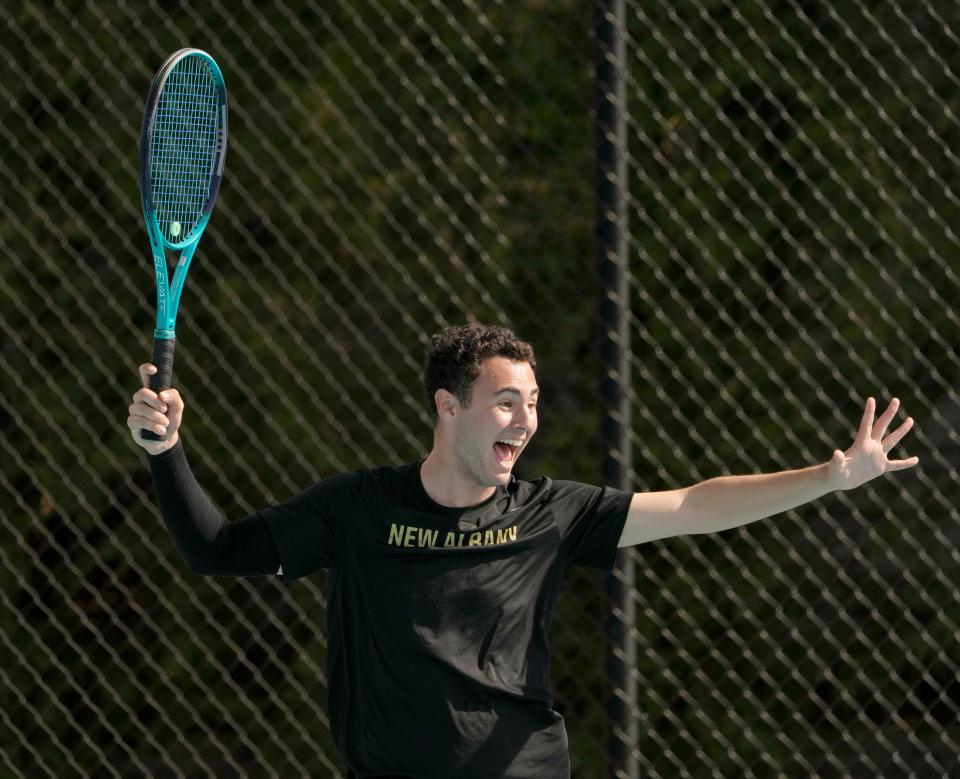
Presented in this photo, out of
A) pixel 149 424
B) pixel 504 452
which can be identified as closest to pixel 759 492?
pixel 504 452

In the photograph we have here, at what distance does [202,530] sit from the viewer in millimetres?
2957

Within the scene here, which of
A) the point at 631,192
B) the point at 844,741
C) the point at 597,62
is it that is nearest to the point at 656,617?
the point at 844,741

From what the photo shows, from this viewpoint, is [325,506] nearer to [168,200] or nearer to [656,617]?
[168,200]

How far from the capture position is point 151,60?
418 centimetres

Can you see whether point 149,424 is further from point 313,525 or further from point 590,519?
point 590,519

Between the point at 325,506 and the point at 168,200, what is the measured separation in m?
0.68

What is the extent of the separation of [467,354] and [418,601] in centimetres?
45

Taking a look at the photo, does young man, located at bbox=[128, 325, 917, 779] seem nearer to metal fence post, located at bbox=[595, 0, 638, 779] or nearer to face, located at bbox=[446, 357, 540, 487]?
face, located at bbox=[446, 357, 540, 487]

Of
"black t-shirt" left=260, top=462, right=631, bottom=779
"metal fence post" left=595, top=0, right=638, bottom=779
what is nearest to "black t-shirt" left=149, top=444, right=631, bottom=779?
"black t-shirt" left=260, top=462, right=631, bottom=779

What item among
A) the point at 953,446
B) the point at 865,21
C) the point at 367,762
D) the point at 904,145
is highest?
the point at 865,21

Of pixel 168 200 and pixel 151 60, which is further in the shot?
pixel 151 60

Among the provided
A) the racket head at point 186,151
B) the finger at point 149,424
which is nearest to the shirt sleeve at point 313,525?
the finger at point 149,424

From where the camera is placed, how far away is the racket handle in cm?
278

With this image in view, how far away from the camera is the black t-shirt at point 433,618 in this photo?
296 centimetres
